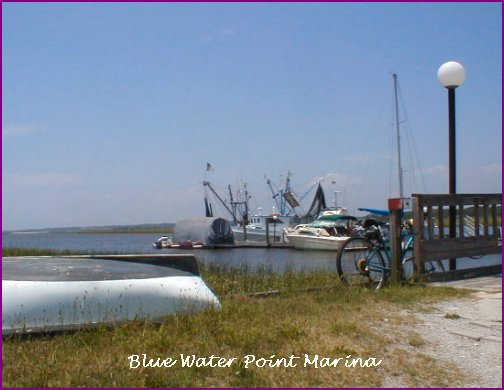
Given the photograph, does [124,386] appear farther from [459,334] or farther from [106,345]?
[459,334]

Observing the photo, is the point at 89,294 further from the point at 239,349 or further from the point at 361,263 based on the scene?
the point at 361,263

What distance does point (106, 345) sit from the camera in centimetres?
534

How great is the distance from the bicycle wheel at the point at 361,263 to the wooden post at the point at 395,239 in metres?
0.17

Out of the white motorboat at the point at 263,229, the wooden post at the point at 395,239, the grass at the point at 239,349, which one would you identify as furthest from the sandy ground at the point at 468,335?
the white motorboat at the point at 263,229

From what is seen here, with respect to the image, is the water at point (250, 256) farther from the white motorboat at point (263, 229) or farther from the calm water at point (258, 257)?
the white motorboat at point (263, 229)

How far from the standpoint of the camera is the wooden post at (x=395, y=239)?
9.59 m

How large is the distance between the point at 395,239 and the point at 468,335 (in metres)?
3.56

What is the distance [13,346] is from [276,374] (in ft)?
7.52

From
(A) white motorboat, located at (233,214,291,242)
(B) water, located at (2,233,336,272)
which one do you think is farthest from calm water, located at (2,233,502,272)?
(A) white motorboat, located at (233,214,291,242)

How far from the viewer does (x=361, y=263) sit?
30.9ft

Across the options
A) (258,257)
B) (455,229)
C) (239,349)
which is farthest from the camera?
(258,257)

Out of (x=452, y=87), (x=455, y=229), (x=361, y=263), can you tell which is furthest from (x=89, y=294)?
(x=452, y=87)

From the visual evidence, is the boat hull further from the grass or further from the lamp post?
the grass

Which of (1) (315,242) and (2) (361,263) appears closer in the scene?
(2) (361,263)
